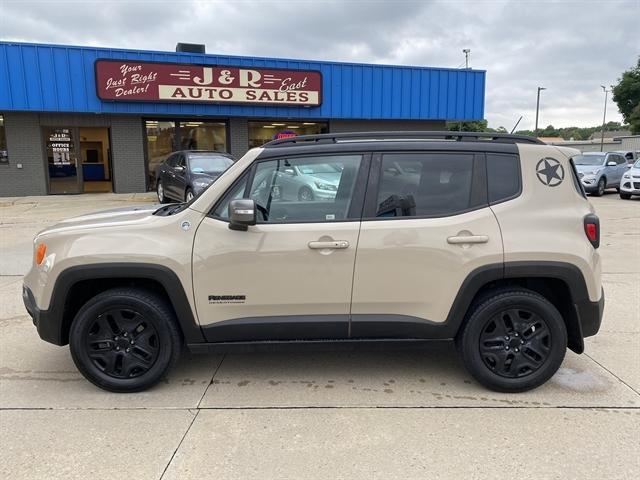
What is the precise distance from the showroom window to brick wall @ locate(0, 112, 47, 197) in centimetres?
355

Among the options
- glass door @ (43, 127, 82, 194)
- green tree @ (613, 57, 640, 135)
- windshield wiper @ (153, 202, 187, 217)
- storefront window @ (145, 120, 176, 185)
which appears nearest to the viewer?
windshield wiper @ (153, 202, 187, 217)

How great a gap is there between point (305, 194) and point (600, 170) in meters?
18.5

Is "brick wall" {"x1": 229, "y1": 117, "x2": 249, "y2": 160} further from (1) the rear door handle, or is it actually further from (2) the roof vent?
(1) the rear door handle

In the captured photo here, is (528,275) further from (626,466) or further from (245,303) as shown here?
(245,303)

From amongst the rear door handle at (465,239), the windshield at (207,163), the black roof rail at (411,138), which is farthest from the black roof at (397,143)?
the windshield at (207,163)

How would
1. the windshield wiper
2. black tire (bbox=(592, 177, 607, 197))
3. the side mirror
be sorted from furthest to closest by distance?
1. black tire (bbox=(592, 177, 607, 197))
2. the windshield wiper
3. the side mirror

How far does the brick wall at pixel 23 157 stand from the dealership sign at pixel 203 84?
9.21 feet

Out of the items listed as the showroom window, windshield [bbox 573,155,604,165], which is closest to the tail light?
the showroom window

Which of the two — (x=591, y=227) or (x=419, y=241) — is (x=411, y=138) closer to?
(x=419, y=241)

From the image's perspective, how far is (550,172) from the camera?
11.5 ft

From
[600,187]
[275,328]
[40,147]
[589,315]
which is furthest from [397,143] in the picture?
[600,187]

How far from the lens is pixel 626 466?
8.82 feet

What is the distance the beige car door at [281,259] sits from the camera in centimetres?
334

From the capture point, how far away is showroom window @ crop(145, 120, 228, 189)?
724 inches
